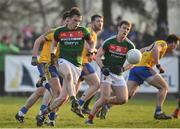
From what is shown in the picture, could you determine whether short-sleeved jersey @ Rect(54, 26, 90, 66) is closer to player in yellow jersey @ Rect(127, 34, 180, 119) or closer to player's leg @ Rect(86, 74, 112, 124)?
player's leg @ Rect(86, 74, 112, 124)

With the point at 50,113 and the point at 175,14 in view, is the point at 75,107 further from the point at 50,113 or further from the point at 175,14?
the point at 175,14

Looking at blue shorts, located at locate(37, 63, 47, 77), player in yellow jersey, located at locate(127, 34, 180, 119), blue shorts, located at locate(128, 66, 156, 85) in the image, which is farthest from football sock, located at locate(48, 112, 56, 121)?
blue shorts, located at locate(128, 66, 156, 85)

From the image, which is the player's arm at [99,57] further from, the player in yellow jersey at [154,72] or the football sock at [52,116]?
the player in yellow jersey at [154,72]

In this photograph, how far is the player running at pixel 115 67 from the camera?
1816 centimetres

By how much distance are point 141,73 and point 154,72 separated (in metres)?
0.31

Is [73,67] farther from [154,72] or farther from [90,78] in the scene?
[154,72]

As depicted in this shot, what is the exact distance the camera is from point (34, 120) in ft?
63.0

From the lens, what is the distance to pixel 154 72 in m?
20.3

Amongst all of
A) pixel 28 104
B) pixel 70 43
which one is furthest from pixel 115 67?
pixel 28 104

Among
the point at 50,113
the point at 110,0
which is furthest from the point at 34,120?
the point at 110,0

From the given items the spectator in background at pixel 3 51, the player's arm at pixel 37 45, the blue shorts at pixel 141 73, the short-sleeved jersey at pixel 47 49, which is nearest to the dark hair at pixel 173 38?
the blue shorts at pixel 141 73

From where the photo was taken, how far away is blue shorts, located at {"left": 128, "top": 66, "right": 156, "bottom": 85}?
66.6 ft

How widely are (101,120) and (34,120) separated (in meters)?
1.56

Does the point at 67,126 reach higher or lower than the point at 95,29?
lower
